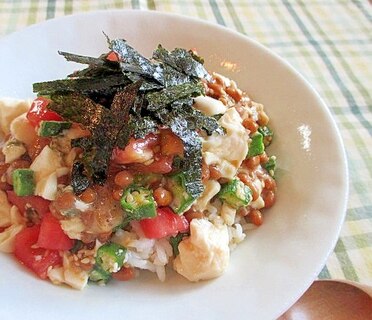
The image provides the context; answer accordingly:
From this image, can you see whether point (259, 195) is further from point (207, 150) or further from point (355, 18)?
point (355, 18)

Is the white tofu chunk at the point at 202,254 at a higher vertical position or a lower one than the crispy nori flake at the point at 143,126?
lower

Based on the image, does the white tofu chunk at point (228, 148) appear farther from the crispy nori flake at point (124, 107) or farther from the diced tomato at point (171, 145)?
the diced tomato at point (171, 145)

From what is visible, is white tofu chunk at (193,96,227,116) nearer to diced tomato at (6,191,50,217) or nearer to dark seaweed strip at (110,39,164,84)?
dark seaweed strip at (110,39,164,84)

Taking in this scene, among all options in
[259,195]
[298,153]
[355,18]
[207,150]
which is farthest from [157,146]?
[355,18]

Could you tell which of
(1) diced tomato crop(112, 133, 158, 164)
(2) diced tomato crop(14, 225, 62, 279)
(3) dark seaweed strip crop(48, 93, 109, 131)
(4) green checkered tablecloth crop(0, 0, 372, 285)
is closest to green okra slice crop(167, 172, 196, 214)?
(1) diced tomato crop(112, 133, 158, 164)

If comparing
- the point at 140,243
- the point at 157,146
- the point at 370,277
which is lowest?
the point at 370,277

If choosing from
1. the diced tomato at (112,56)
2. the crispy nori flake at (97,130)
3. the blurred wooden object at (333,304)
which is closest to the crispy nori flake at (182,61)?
the diced tomato at (112,56)
